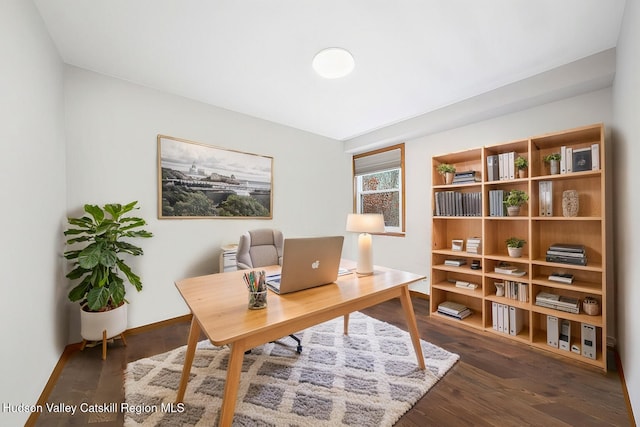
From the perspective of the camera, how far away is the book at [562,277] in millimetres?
2170

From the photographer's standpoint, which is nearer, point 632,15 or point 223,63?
point 632,15

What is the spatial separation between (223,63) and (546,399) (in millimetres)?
3444

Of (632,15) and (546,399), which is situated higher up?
(632,15)

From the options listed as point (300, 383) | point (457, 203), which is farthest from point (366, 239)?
point (457, 203)

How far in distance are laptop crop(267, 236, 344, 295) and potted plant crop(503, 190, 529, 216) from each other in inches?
77.7

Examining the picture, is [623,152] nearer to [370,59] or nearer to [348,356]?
[370,59]

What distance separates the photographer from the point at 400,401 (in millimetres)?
1581

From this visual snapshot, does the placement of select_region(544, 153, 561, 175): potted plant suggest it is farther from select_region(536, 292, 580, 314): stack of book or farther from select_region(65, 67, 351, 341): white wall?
select_region(65, 67, 351, 341): white wall

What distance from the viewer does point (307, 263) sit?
56.3 inches

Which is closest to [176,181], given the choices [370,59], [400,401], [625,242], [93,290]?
[93,290]

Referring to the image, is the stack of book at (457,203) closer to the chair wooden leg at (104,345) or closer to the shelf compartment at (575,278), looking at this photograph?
the shelf compartment at (575,278)

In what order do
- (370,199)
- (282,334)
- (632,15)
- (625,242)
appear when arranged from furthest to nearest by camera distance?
(370,199), (625,242), (632,15), (282,334)

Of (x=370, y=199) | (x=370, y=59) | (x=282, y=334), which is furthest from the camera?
(x=370, y=199)

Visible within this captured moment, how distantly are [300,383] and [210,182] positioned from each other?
7.50 ft
